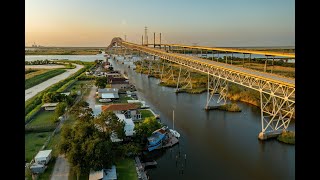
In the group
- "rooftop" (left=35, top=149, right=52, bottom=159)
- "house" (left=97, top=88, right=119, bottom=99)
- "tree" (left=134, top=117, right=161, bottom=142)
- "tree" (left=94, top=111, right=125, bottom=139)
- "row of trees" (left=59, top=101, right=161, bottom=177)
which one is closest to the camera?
"row of trees" (left=59, top=101, right=161, bottom=177)

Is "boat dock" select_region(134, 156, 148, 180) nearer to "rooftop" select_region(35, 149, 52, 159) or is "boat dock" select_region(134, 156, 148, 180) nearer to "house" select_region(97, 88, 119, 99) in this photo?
"rooftop" select_region(35, 149, 52, 159)

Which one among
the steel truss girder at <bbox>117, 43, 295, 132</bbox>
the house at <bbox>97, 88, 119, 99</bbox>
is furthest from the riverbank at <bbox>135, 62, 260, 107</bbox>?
the house at <bbox>97, 88, 119, 99</bbox>

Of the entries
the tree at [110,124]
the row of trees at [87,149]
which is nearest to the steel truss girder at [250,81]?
the tree at [110,124]

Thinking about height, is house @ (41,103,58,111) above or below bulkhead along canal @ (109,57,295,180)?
above

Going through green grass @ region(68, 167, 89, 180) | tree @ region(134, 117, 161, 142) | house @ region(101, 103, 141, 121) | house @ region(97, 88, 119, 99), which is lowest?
green grass @ region(68, 167, 89, 180)

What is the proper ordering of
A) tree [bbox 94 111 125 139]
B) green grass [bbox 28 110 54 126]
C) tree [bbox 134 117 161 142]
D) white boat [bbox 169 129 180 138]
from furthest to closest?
green grass [bbox 28 110 54 126] → white boat [bbox 169 129 180 138] → tree [bbox 134 117 161 142] → tree [bbox 94 111 125 139]

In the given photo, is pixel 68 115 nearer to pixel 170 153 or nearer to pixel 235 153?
pixel 170 153

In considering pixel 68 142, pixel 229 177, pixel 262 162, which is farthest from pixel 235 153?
pixel 68 142
